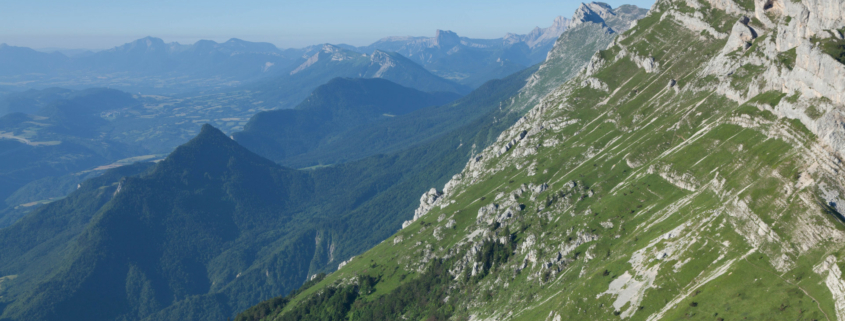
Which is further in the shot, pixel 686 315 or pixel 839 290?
pixel 686 315

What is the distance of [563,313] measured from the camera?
5984 inches

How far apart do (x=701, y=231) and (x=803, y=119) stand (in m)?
48.5

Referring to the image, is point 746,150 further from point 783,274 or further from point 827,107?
point 783,274

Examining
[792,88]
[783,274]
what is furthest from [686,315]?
[792,88]

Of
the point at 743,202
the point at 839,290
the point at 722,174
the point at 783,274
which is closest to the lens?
the point at 839,290

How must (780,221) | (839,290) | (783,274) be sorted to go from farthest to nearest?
(780,221) < (783,274) < (839,290)

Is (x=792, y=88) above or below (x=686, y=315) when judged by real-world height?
above

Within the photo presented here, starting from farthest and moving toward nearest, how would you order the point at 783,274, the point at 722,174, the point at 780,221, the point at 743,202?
the point at 722,174 < the point at 743,202 < the point at 780,221 < the point at 783,274

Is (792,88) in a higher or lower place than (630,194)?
higher

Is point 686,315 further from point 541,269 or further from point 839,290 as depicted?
point 541,269

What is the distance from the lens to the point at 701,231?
147625mm

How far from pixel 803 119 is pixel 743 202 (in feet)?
121

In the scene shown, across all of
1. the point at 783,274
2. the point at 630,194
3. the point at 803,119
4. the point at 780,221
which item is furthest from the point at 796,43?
the point at 783,274

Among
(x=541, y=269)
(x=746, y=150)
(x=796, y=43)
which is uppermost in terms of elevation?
(x=796, y=43)
